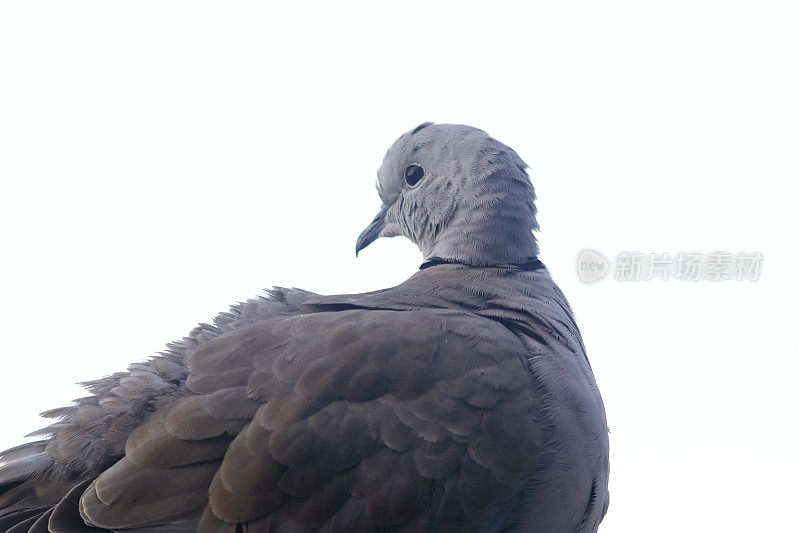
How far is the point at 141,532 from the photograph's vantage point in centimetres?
154

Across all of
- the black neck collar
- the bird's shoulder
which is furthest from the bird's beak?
the bird's shoulder

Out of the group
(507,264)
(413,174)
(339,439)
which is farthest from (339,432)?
(413,174)

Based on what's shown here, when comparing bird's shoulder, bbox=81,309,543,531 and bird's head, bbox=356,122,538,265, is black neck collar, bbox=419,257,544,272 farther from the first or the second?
bird's shoulder, bbox=81,309,543,531

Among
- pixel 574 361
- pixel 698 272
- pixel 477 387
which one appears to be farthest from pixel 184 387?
pixel 698 272

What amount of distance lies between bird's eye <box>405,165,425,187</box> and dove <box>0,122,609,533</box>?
69cm

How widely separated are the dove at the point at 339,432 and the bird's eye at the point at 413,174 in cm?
69

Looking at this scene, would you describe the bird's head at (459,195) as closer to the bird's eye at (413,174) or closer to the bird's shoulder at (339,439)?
the bird's eye at (413,174)

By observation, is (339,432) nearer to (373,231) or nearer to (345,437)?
(345,437)

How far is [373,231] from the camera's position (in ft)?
9.30

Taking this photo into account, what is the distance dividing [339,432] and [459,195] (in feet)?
3.50

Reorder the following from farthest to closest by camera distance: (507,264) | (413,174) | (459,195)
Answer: (413,174)
(459,195)
(507,264)

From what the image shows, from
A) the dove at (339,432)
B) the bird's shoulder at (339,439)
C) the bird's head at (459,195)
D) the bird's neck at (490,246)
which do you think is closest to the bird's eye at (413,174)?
the bird's head at (459,195)

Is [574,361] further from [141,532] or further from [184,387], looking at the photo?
[141,532]

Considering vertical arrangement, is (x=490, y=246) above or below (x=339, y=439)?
above
